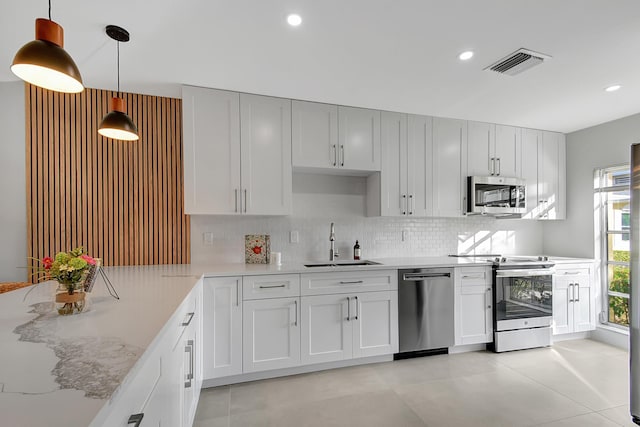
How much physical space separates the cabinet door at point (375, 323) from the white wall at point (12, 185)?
2956 millimetres

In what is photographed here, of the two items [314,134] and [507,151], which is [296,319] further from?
[507,151]

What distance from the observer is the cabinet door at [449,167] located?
3639mm

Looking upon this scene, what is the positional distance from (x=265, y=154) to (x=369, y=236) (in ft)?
5.13

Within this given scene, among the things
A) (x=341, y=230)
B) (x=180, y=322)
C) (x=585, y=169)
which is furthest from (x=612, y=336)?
(x=180, y=322)

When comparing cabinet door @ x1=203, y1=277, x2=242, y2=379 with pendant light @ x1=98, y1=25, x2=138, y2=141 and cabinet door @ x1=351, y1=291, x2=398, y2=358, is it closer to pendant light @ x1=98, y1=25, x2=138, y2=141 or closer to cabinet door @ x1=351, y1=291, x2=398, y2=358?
cabinet door @ x1=351, y1=291, x2=398, y2=358

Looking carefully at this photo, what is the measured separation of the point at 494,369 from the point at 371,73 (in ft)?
9.42

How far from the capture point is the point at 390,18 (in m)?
1.90

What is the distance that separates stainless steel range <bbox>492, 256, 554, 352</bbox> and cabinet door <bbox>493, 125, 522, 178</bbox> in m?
1.10

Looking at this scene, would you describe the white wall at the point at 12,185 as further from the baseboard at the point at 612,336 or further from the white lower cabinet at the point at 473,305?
the baseboard at the point at 612,336

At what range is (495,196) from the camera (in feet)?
12.3

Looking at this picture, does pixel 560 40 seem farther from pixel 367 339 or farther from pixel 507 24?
pixel 367 339

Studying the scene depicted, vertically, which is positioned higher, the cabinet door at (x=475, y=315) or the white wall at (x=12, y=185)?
the white wall at (x=12, y=185)

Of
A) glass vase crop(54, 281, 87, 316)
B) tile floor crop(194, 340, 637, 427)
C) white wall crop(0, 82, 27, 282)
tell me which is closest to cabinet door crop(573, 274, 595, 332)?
tile floor crop(194, 340, 637, 427)

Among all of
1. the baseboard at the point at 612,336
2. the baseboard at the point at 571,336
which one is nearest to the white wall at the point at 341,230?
the baseboard at the point at 571,336
